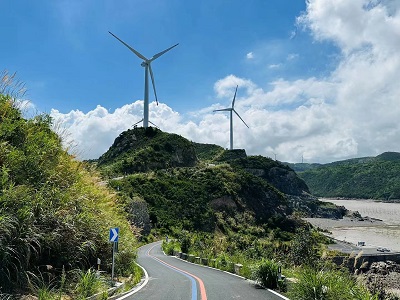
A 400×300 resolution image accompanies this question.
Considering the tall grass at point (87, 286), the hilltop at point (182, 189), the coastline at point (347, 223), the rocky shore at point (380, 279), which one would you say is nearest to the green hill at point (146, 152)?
the hilltop at point (182, 189)

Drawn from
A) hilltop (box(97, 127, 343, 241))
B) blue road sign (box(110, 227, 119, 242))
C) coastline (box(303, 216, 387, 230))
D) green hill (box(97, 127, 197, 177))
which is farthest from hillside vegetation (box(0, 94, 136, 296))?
coastline (box(303, 216, 387, 230))

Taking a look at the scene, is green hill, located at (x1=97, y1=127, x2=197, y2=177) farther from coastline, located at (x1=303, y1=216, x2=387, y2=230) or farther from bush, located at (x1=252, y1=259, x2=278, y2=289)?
bush, located at (x1=252, y1=259, x2=278, y2=289)

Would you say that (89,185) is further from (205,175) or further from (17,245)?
(205,175)

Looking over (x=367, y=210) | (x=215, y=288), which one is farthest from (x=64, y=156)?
(x=367, y=210)

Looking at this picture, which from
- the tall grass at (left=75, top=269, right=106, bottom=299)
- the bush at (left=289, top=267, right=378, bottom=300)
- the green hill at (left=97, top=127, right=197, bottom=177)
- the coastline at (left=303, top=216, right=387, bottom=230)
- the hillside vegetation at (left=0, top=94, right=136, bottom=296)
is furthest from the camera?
the coastline at (left=303, top=216, right=387, bottom=230)

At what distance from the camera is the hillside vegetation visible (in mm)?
8891

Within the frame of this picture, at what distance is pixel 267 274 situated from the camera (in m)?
13.0

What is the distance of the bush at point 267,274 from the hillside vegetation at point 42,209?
5.16 meters

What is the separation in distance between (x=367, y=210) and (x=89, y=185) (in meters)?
203

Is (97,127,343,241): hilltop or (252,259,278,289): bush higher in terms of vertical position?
(97,127,343,241): hilltop

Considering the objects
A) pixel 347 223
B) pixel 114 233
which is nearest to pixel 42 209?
pixel 114 233

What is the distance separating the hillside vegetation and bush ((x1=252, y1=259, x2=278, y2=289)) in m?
5.16

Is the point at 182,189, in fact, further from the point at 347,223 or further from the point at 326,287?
the point at 326,287

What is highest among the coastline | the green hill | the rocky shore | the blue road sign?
the green hill
